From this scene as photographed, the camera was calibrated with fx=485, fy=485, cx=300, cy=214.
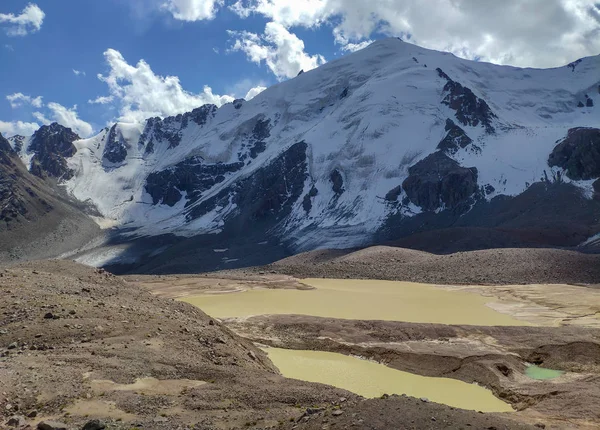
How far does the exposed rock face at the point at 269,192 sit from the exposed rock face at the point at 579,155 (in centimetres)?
7967

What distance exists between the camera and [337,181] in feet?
524

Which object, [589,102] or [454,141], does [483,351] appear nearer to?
[454,141]

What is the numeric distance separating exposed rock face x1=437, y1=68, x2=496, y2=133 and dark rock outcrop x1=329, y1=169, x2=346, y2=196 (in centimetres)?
4512

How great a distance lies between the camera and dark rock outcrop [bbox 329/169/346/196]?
156 m

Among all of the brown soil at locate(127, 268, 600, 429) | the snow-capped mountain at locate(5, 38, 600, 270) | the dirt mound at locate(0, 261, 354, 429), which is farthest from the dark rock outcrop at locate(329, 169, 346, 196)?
the dirt mound at locate(0, 261, 354, 429)

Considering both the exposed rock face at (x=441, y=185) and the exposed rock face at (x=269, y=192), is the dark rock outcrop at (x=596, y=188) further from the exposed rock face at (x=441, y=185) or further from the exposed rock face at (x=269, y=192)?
the exposed rock face at (x=269, y=192)

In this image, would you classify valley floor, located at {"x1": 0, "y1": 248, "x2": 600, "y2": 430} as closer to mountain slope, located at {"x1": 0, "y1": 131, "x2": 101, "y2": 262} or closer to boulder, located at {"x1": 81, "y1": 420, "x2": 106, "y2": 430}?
boulder, located at {"x1": 81, "y1": 420, "x2": 106, "y2": 430}

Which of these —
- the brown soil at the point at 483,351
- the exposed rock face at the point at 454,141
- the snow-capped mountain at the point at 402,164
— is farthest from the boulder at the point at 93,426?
the exposed rock face at the point at 454,141

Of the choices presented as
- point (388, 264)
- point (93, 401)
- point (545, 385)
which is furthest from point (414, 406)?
point (388, 264)

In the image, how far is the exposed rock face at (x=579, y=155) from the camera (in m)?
124

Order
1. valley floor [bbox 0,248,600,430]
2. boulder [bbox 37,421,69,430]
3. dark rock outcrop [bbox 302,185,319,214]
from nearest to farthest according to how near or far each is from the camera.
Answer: boulder [bbox 37,421,69,430] → valley floor [bbox 0,248,600,430] → dark rock outcrop [bbox 302,185,319,214]

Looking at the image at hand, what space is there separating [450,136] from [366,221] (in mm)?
44023

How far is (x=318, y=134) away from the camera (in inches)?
7530

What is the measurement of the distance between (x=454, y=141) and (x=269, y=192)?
A: 6489cm
